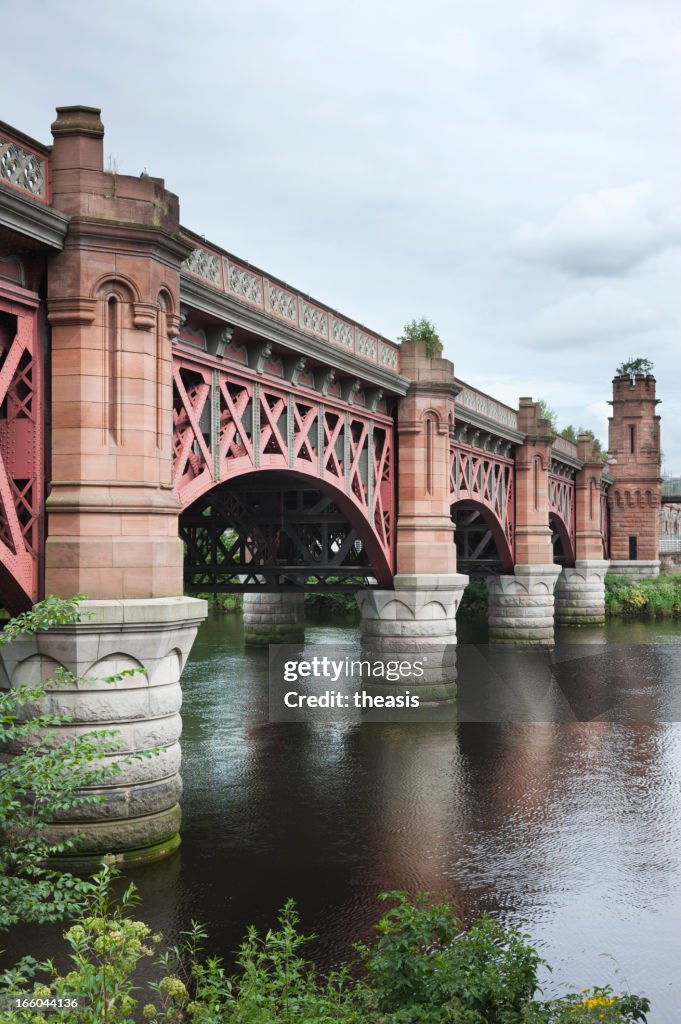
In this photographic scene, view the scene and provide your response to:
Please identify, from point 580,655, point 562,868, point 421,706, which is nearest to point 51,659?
point 562,868

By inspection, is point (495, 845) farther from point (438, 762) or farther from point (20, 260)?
point (20, 260)

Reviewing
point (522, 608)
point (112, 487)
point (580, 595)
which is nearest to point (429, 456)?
point (112, 487)

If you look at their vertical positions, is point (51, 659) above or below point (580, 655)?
above

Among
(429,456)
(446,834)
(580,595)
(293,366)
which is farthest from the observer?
(580,595)

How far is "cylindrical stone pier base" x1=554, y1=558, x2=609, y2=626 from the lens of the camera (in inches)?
2061

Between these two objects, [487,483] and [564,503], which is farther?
[564,503]

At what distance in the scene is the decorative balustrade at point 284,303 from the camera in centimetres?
1686

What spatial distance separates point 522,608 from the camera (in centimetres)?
3991

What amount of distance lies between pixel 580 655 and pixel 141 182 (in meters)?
29.8

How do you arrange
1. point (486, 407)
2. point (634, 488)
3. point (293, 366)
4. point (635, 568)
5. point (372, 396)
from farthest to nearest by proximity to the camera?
point (634, 488) → point (635, 568) → point (486, 407) → point (372, 396) → point (293, 366)

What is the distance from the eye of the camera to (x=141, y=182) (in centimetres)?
1367

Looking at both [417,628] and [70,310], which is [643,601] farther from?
[70,310]

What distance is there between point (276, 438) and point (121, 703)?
24.7 feet

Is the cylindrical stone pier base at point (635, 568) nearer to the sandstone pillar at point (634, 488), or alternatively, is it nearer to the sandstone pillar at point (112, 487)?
the sandstone pillar at point (634, 488)
